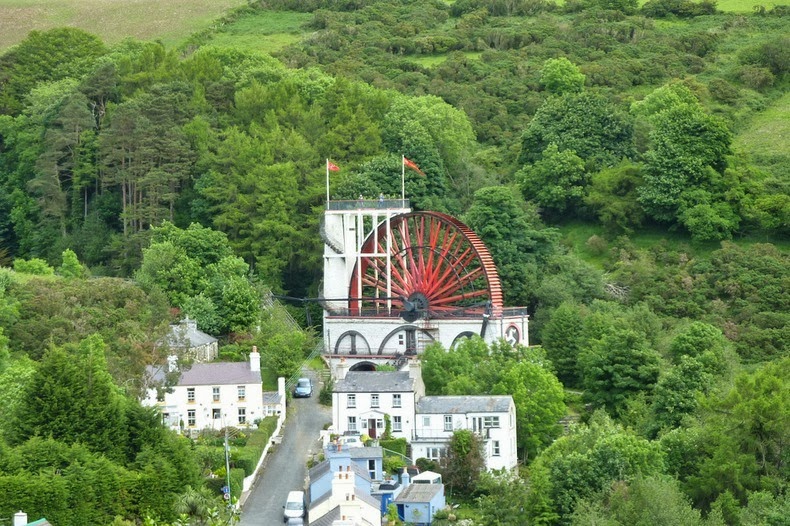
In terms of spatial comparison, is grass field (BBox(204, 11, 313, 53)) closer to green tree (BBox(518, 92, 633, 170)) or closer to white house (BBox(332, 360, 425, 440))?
green tree (BBox(518, 92, 633, 170))

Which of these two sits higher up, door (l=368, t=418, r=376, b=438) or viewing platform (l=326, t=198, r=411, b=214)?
viewing platform (l=326, t=198, r=411, b=214)

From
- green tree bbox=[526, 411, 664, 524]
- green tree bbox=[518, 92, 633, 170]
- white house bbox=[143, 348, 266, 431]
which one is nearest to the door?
white house bbox=[143, 348, 266, 431]

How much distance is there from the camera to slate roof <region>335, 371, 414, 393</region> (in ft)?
273

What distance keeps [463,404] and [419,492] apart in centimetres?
716

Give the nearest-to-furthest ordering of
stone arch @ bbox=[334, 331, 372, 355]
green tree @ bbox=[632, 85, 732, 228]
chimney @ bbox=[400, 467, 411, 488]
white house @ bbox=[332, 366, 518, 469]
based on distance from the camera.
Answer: chimney @ bbox=[400, 467, 411, 488] < white house @ bbox=[332, 366, 518, 469] < stone arch @ bbox=[334, 331, 372, 355] < green tree @ bbox=[632, 85, 732, 228]

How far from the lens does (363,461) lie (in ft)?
257

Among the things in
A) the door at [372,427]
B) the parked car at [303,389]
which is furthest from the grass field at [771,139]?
the door at [372,427]

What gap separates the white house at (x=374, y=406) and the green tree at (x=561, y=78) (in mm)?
50255

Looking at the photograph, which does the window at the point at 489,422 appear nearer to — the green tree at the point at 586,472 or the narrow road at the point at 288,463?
the green tree at the point at 586,472

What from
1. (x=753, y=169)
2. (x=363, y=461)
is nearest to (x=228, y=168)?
(x=753, y=169)

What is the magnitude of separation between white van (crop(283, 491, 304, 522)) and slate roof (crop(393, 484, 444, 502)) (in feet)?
11.3

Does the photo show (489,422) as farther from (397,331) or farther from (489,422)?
(397,331)

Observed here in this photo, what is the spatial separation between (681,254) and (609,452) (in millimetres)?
32062

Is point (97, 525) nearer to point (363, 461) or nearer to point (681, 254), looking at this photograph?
point (363, 461)
